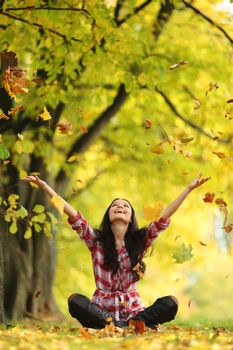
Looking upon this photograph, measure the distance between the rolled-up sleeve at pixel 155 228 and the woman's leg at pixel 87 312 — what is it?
904 mm

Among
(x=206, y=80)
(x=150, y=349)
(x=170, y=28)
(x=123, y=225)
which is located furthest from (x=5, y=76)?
(x=206, y=80)

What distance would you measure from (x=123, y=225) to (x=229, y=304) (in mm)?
35913

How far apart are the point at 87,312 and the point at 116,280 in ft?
1.91

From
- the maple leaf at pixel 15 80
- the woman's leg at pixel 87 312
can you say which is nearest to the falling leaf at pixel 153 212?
the woman's leg at pixel 87 312

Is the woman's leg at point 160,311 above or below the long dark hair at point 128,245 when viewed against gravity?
below

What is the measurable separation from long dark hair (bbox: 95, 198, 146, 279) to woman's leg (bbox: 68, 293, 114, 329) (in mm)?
537

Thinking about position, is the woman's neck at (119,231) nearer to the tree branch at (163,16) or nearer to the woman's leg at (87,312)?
the woman's leg at (87,312)

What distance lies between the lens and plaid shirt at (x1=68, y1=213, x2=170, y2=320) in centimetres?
616

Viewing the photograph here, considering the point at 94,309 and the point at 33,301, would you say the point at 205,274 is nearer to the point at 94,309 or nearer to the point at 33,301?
the point at 33,301

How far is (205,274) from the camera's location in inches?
1710

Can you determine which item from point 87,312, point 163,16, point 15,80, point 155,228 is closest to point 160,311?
point 87,312

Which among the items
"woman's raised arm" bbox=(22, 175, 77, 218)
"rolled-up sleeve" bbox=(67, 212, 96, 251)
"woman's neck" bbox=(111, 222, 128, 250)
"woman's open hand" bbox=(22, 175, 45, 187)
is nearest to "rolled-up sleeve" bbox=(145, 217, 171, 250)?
"woman's neck" bbox=(111, 222, 128, 250)

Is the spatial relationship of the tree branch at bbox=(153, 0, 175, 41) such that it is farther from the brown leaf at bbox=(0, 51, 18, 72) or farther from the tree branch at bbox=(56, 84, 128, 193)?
the brown leaf at bbox=(0, 51, 18, 72)

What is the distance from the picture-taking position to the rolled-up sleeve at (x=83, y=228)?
6238mm
